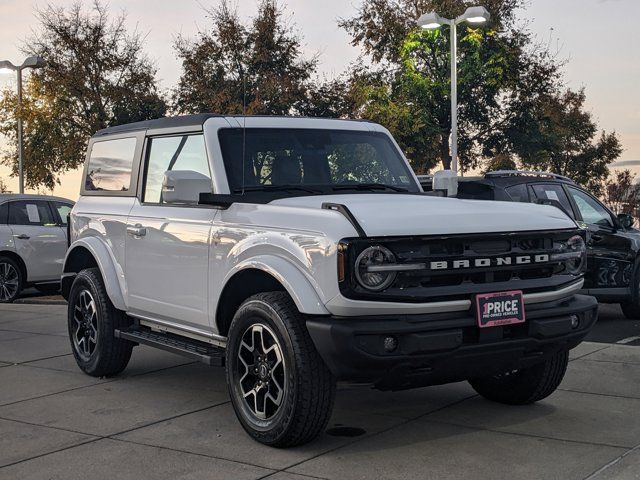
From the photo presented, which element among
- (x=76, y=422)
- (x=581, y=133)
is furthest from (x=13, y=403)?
(x=581, y=133)

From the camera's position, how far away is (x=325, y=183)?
6.42 m

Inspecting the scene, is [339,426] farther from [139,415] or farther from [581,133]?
[581,133]

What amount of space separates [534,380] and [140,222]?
306 cm

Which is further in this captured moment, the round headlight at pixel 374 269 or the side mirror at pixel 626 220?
the side mirror at pixel 626 220

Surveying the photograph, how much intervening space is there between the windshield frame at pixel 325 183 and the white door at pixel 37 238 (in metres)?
9.85

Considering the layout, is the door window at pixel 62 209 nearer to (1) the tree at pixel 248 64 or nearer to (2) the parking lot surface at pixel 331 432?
(2) the parking lot surface at pixel 331 432

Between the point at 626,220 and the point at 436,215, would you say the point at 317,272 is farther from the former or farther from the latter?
the point at 626,220

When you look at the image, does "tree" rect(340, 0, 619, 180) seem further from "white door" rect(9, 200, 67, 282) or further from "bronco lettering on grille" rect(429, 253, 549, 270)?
"bronco lettering on grille" rect(429, 253, 549, 270)

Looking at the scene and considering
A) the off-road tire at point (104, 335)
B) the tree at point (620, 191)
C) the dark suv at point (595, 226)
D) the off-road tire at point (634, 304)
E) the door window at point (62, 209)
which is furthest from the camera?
the tree at point (620, 191)

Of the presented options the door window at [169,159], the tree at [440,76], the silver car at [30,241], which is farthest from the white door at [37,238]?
the tree at [440,76]

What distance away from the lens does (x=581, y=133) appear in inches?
2019

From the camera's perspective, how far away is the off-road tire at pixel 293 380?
5.04m

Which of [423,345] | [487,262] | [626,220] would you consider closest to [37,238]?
[626,220]

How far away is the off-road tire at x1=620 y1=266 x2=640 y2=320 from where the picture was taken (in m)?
11.3
